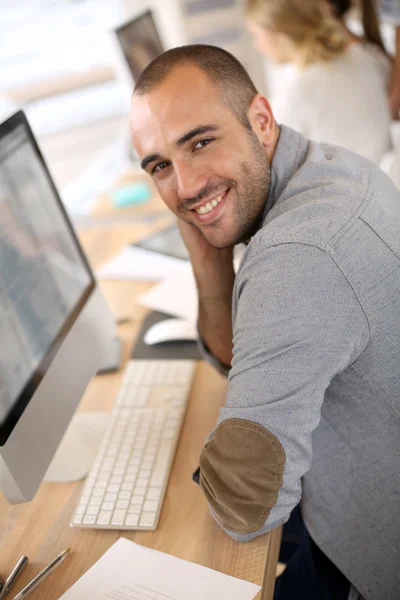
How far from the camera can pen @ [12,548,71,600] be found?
83 cm

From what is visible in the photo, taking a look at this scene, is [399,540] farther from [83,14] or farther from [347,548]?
[83,14]

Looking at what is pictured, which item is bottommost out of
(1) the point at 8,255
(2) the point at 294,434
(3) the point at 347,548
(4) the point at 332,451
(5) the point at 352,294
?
(3) the point at 347,548

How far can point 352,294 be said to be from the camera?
782mm

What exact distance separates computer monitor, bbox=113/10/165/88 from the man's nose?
3.50 ft

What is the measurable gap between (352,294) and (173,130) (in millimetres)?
377

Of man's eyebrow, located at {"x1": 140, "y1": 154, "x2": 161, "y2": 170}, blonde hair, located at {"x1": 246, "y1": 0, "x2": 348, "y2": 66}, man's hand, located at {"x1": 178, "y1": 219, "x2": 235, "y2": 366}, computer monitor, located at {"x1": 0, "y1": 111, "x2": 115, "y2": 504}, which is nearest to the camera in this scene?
computer monitor, located at {"x1": 0, "y1": 111, "x2": 115, "y2": 504}

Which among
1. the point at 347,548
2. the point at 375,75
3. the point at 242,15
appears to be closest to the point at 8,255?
the point at 347,548

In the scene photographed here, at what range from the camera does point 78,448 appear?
109cm

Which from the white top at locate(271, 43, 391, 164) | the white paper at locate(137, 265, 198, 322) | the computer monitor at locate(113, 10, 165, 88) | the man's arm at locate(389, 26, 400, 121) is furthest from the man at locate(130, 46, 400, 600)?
the man's arm at locate(389, 26, 400, 121)

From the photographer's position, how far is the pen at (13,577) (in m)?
0.85

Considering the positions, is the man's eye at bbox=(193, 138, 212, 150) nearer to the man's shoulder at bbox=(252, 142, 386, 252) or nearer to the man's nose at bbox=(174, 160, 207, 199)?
Answer: the man's nose at bbox=(174, 160, 207, 199)

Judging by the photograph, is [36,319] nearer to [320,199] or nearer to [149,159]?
[149,159]

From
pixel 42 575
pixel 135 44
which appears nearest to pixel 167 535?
pixel 42 575

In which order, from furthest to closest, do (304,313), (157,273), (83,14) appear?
(83,14)
(157,273)
(304,313)
